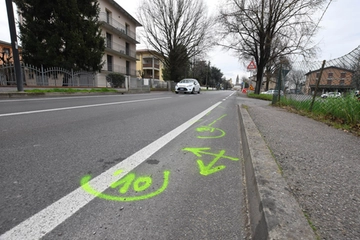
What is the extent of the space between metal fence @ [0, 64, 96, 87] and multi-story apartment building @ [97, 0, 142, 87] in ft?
24.9

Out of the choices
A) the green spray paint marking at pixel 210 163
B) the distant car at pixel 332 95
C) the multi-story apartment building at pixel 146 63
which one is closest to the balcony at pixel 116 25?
the multi-story apartment building at pixel 146 63

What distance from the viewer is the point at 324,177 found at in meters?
1.72

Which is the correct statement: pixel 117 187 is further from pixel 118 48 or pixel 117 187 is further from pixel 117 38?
pixel 117 38

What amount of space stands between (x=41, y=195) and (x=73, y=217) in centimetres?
44

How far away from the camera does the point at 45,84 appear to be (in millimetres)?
12273

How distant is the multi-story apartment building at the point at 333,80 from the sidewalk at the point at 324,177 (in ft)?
8.59

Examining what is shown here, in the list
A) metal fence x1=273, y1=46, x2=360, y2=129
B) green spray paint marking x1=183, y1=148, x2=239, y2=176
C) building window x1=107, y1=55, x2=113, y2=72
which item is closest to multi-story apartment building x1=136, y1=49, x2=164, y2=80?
building window x1=107, y1=55, x2=113, y2=72

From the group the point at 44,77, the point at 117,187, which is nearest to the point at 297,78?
the point at 117,187

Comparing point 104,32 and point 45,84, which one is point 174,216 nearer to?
point 45,84

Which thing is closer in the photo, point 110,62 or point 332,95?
point 332,95

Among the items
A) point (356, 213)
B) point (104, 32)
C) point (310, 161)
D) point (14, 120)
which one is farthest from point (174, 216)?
point (104, 32)

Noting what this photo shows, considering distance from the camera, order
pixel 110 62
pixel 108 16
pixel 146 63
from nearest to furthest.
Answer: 1. pixel 108 16
2. pixel 110 62
3. pixel 146 63

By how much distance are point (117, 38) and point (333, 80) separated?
29.2 metres

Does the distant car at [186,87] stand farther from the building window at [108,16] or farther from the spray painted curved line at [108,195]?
the spray painted curved line at [108,195]
